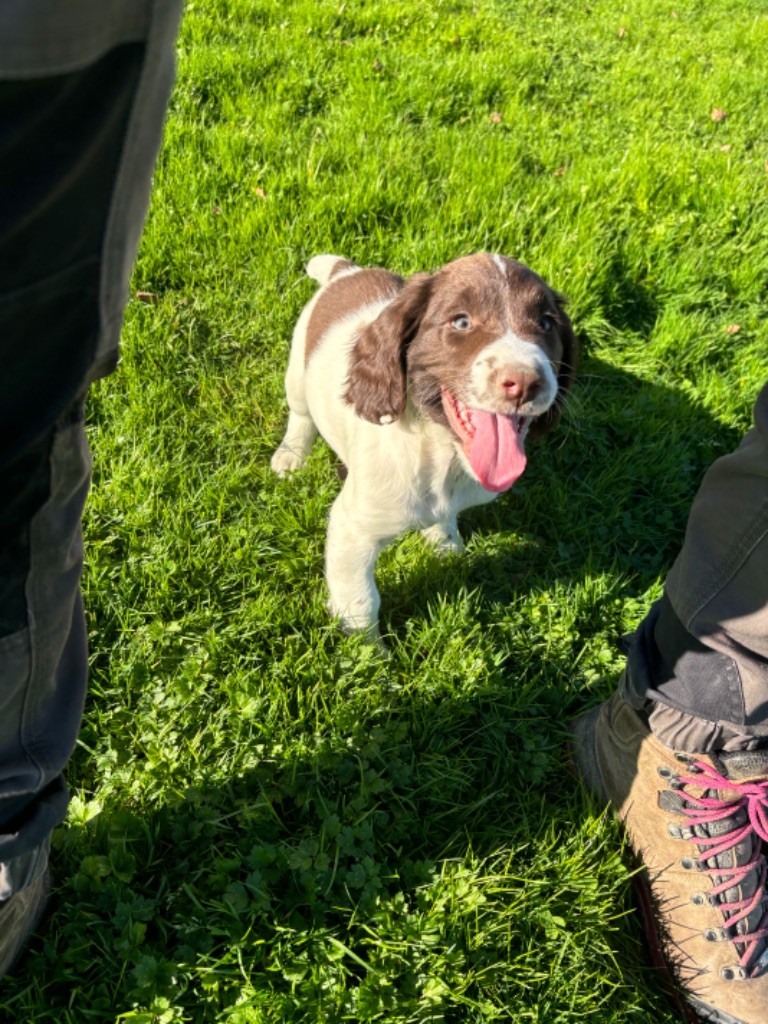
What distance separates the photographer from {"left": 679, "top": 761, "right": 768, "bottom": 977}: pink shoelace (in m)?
2.09

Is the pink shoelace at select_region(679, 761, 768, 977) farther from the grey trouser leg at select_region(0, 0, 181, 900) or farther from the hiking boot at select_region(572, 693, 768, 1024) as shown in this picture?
the grey trouser leg at select_region(0, 0, 181, 900)

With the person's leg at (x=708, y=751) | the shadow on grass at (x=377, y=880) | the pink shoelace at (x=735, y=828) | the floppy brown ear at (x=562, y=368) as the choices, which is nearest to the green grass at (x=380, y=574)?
the shadow on grass at (x=377, y=880)

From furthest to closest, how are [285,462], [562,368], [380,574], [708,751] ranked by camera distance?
1. [285,462]
2. [380,574]
3. [562,368]
4. [708,751]

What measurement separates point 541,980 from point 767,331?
307 cm

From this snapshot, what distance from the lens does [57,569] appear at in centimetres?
116

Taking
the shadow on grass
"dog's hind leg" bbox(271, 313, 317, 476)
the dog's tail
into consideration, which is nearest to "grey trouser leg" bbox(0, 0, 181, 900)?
the shadow on grass

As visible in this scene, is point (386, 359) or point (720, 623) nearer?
point (720, 623)

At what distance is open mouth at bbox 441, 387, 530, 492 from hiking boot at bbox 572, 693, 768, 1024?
2.47 ft

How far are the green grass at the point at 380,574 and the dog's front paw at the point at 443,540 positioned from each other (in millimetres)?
84

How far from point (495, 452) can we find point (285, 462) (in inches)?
40.5

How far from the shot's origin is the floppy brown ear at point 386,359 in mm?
2439

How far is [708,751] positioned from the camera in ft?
6.94

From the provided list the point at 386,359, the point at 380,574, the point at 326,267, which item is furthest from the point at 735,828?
the point at 326,267

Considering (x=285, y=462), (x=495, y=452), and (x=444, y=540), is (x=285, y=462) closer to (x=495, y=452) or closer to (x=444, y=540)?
(x=444, y=540)
